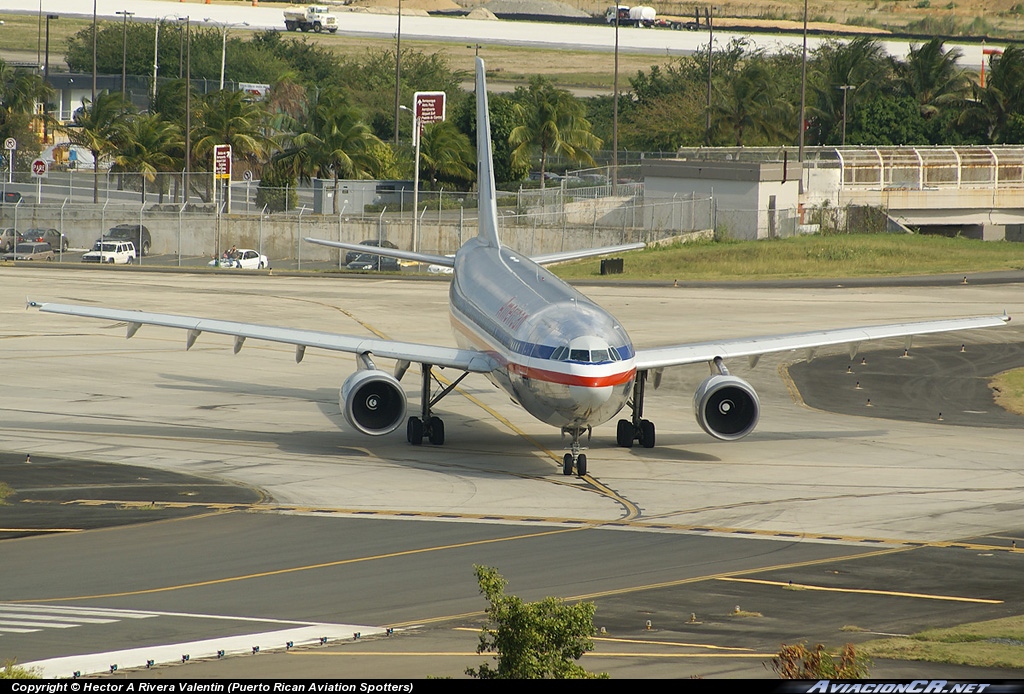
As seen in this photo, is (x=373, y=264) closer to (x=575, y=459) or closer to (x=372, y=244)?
(x=372, y=244)

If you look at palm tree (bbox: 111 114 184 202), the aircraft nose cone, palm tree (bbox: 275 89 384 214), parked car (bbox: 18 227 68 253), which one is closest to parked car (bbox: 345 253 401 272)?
palm tree (bbox: 275 89 384 214)

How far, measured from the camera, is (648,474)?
1396 inches

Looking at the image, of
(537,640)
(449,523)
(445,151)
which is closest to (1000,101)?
(445,151)

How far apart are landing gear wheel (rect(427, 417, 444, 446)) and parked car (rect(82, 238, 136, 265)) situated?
59.8 m

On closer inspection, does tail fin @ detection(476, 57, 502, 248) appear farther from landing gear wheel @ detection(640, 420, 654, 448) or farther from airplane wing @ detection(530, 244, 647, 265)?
landing gear wheel @ detection(640, 420, 654, 448)

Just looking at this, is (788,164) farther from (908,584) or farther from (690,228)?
(908,584)

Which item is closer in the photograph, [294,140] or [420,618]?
[420,618]

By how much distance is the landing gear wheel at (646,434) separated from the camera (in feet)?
128

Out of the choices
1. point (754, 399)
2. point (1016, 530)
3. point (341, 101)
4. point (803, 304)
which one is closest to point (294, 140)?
point (341, 101)

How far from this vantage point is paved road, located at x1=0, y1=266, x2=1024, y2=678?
68.6 ft

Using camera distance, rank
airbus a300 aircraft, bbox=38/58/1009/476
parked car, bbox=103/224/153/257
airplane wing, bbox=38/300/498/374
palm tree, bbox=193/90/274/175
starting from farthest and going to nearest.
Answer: palm tree, bbox=193/90/274/175 < parked car, bbox=103/224/153/257 < airplane wing, bbox=38/300/498/374 < airbus a300 aircraft, bbox=38/58/1009/476

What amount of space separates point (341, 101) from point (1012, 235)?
55354mm

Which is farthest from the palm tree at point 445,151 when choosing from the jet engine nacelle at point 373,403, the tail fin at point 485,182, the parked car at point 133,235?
the jet engine nacelle at point 373,403

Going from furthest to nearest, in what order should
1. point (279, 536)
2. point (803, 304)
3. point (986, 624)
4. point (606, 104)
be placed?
1. point (606, 104)
2. point (803, 304)
3. point (279, 536)
4. point (986, 624)
